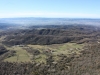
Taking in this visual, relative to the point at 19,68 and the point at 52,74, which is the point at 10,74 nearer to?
the point at 19,68

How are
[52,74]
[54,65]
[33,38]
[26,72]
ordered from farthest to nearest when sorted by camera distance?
[33,38]
[54,65]
[26,72]
[52,74]

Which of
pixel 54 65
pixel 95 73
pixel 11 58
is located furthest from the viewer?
pixel 11 58

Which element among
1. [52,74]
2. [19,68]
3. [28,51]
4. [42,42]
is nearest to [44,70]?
[52,74]

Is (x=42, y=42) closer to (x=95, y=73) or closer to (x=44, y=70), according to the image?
(x=44, y=70)

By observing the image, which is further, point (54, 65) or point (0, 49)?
point (0, 49)

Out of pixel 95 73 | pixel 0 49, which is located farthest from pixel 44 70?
pixel 0 49

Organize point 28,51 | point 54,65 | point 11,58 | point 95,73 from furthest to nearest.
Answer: point 28,51 → point 11,58 → point 54,65 → point 95,73

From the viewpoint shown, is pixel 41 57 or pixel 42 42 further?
pixel 42 42

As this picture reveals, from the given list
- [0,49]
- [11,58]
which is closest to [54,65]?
[11,58]

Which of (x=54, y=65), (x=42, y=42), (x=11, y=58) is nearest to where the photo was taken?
(x=54, y=65)
